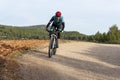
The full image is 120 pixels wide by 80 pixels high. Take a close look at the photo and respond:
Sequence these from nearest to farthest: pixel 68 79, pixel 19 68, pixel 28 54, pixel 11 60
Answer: pixel 68 79 → pixel 19 68 → pixel 11 60 → pixel 28 54

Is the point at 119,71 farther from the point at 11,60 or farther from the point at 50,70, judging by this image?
the point at 11,60

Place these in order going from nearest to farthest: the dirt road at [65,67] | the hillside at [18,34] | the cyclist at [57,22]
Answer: the dirt road at [65,67] → the cyclist at [57,22] → the hillside at [18,34]

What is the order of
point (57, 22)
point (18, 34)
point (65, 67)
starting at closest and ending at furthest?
point (65, 67), point (57, 22), point (18, 34)

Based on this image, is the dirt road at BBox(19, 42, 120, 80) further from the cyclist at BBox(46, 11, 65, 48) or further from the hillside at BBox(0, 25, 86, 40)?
the hillside at BBox(0, 25, 86, 40)

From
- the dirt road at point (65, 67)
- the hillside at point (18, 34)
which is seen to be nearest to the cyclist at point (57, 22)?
the dirt road at point (65, 67)

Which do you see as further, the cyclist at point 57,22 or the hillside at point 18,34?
the hillside at point 18,34

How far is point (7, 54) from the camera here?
65.7 ft

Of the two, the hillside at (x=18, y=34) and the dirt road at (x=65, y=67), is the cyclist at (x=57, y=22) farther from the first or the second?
the hillside at (x=18, y=34)

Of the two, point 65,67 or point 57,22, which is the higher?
point 57,22

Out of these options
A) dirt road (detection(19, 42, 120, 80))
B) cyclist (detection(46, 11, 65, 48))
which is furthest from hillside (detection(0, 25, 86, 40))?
dirt road (detection(19, 42, 120, 80))

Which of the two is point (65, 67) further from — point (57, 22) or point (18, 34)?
point (18, 34)

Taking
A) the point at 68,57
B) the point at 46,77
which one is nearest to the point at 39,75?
the point at 46,77

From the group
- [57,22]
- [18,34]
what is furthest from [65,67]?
[18,34]

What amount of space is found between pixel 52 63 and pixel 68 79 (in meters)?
3.33
